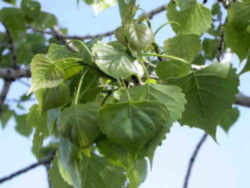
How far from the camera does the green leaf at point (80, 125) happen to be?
0.60 metres

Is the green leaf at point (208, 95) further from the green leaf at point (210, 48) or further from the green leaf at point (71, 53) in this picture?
the green leaf at point (210, 48)

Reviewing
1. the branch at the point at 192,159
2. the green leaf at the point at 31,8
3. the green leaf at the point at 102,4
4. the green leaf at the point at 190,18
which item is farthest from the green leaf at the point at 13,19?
the green leaf at the point at 190,18

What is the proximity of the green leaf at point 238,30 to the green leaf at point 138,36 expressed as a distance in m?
0.20

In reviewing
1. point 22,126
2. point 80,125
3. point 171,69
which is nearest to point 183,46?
point 171,69

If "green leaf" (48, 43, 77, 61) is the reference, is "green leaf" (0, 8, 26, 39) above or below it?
below

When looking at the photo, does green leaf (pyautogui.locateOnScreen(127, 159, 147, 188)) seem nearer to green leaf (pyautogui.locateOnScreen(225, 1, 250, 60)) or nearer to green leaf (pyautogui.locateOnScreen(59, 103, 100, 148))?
green leaf (pyautogui.locateOnScreen(59, 103, 100, 148))

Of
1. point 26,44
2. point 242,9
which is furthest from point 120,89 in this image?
point 26,44

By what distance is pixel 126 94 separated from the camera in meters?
0.64

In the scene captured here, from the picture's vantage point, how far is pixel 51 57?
790mm

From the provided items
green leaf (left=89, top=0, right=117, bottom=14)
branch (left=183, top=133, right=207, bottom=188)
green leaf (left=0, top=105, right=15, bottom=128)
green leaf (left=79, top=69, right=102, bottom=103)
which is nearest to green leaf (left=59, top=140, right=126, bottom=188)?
green leaf (left=79, top=69, right=102, bottom=103)

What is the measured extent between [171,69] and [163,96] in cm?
10

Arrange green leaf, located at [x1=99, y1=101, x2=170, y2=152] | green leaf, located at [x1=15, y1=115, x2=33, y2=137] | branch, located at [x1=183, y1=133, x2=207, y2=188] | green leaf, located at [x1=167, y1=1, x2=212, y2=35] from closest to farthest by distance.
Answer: green leaf, located at [x1=99, y1=101, x2=170, y2=152] < green leaf, located at [x1=167, y1=1, x2=212, y2=35] < branch, located at [x1=183, y1=133, x2=207, y2=188] < green leaf, located at [x1=15, y1=115, x2=33, y2=137]

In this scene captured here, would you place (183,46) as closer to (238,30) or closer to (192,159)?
(238,30)

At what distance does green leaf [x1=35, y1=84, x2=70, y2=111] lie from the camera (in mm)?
660
